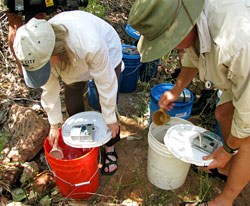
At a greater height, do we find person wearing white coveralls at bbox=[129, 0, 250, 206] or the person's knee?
person wearing white coveralls at bbox=[129, 0, 250, 206]

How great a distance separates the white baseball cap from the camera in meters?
1.71

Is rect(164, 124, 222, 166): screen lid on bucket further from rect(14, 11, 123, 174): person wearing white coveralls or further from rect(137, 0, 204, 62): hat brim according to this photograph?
rect(137, 0, 204, 62): hat brim

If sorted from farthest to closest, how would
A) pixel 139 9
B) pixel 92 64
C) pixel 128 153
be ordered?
pixel 128 153 → pixel 92 64 → pixel 139 9

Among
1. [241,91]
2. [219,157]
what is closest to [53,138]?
[219,157]

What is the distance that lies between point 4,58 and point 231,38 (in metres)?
2.96

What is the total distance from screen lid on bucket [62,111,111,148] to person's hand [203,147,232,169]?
80 cm

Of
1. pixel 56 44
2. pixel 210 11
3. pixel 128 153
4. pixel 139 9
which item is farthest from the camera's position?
pixel 128 153

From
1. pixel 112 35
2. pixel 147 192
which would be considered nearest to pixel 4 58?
pixel 112 35

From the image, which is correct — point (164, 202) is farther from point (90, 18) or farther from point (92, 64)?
point (90, 18)

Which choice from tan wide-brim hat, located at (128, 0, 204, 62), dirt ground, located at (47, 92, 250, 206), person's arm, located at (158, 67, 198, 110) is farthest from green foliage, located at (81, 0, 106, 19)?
tan wide-brim hat, located at (128, 0, 204, 62)

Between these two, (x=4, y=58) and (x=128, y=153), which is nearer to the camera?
(x=128, y=153)

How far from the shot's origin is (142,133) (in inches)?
126

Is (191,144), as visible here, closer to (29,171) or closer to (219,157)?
(219,157)

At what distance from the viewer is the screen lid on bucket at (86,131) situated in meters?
2.27
